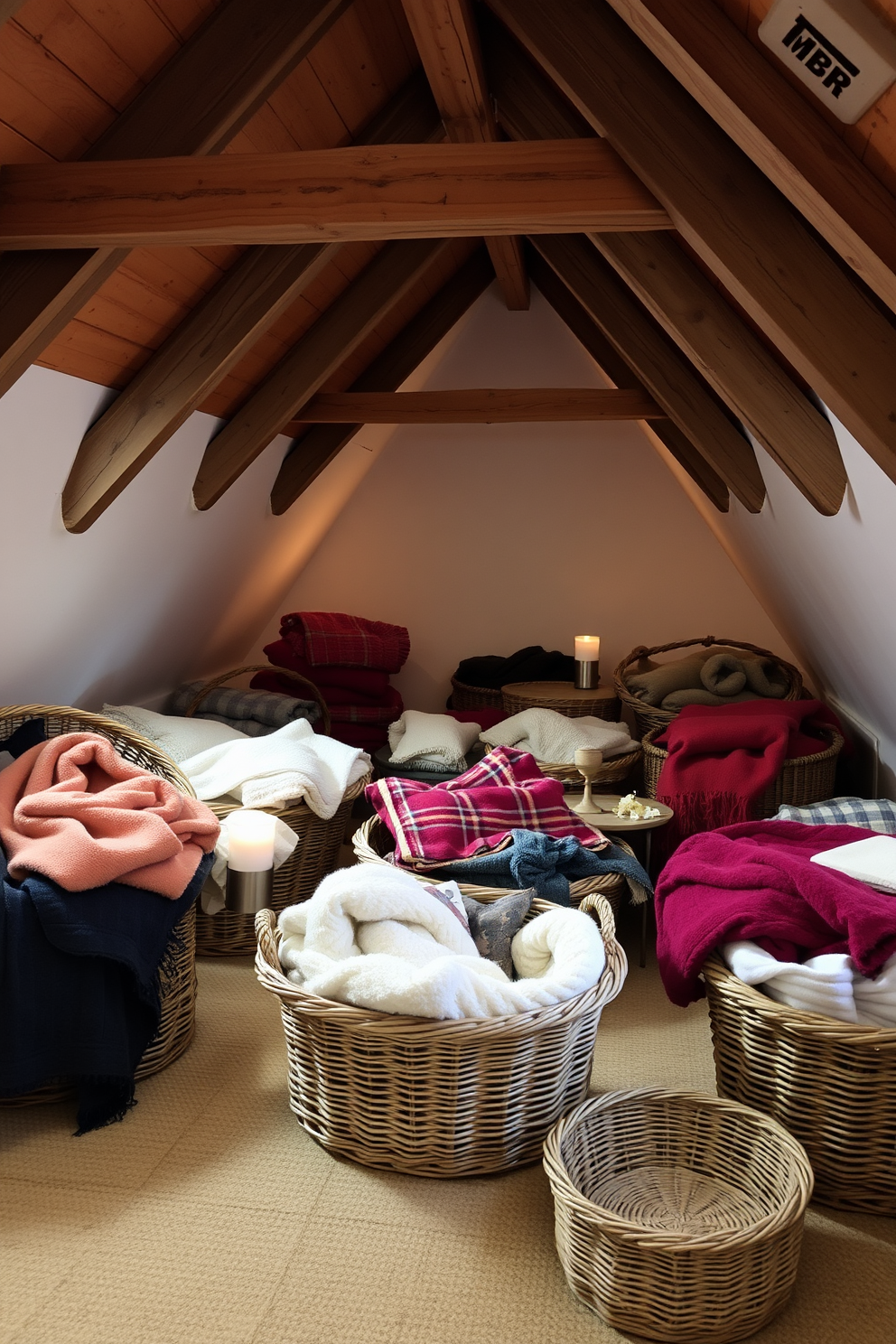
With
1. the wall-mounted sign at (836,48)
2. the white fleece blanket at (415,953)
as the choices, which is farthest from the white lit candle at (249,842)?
the wall-mounted sign at (836,48)

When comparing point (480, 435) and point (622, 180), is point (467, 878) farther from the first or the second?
point (480, 435)

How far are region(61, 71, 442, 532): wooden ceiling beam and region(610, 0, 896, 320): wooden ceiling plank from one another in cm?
120

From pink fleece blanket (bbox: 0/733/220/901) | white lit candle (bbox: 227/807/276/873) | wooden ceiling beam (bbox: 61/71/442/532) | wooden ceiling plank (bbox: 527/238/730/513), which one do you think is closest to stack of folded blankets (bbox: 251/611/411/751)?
wooden ceiling plank (bbox: 527/238/730/513)

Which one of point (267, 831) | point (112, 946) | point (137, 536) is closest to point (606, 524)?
point (137, 536)

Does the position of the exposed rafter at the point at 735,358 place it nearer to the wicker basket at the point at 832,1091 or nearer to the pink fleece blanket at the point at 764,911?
the pink fleece blanket at the point at 764,911

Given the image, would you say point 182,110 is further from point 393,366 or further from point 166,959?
point 393,366

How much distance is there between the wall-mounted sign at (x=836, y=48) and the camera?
42.9 inches

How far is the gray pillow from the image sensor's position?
2.11 metres

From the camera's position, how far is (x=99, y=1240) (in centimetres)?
162

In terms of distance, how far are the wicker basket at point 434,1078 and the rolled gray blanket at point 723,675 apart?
6.24 feet

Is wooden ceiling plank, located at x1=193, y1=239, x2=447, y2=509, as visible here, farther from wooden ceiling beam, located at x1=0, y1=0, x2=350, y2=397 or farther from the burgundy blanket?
the burgundy blanket

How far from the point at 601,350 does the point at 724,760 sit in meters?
1.81

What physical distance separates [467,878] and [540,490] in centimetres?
236

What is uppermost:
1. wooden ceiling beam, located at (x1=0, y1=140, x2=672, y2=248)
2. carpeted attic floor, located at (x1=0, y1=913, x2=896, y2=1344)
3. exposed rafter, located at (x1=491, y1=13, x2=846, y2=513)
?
wooden ceiling beam, located at (x1=0, y1=140, x2=672, y2=248)
